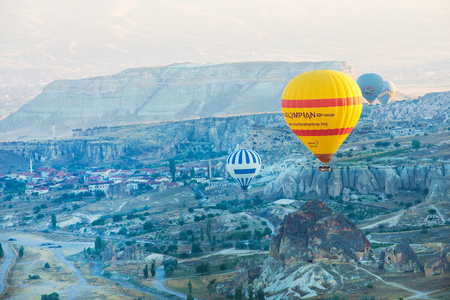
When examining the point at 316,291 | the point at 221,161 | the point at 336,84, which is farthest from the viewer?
the point at 221,161

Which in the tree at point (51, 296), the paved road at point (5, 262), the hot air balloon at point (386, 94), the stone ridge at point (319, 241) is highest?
the hot air balloon at point (386, 94)

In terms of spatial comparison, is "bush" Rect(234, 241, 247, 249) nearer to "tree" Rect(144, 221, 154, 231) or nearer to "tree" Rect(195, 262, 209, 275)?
"tree" Rect(195, 262, 209, 275)

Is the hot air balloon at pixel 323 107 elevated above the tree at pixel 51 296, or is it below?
above

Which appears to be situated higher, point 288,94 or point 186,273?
point 288,94

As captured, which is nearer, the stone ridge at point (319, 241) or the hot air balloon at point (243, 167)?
the stone ridge at point (319, 241)

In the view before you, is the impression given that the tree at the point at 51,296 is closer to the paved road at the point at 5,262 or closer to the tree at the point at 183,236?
the paved road at the point at 5,262

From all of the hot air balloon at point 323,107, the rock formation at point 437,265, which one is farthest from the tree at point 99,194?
the rock formation at point 437,265

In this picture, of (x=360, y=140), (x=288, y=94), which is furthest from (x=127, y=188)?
(x=288, y=94)

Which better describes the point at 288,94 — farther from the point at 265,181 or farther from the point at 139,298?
the point at 265,181
